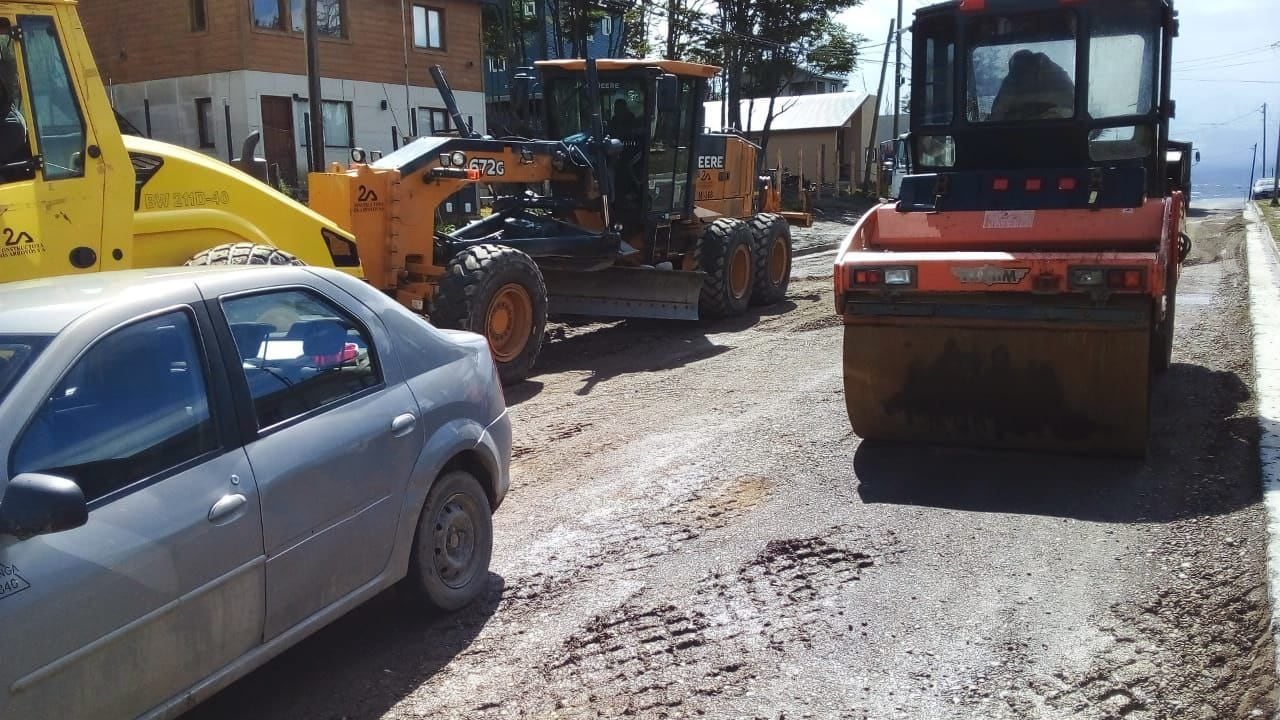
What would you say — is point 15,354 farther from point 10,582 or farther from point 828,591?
point 828,591

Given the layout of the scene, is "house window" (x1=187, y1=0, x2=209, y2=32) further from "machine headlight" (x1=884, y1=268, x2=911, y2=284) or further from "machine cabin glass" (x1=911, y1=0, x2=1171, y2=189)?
"machine headlight" (x1=884, y1=268, x2=911, y2=284)

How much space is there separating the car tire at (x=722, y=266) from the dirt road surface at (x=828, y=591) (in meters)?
5.03

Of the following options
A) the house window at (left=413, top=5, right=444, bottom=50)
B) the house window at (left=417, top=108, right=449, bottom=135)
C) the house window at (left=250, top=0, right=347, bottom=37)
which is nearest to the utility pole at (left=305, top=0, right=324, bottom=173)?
the house window at (left=250, top=0, right=347, bottom=37)

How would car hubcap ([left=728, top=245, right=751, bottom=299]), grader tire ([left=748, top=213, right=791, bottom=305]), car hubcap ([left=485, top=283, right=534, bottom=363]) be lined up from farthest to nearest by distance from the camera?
grader tire ([left=748, top=213, right=791, bottom=305]) → car hubcap ([left=728, top=245, right=751, bottom=299]) → car hubcap ([left=485, top=283, right=534, bottom=363])

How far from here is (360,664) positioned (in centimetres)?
435

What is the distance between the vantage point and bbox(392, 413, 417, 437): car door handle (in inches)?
172

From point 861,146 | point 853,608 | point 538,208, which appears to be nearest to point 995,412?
point 853,608

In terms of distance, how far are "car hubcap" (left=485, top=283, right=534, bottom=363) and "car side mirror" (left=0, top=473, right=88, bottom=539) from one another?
6.65 meters

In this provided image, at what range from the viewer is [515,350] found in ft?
32.7

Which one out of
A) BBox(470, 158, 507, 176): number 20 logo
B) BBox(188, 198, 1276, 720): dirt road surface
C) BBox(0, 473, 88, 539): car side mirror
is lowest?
BBox(188, 198, 1276, 720): dirt road surface

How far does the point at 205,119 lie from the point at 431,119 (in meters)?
6.47

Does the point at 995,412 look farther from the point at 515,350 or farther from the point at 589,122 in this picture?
the point at 589,122

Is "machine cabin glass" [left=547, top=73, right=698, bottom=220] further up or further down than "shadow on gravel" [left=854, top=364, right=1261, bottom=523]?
further up

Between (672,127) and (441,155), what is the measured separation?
367 centimetres
